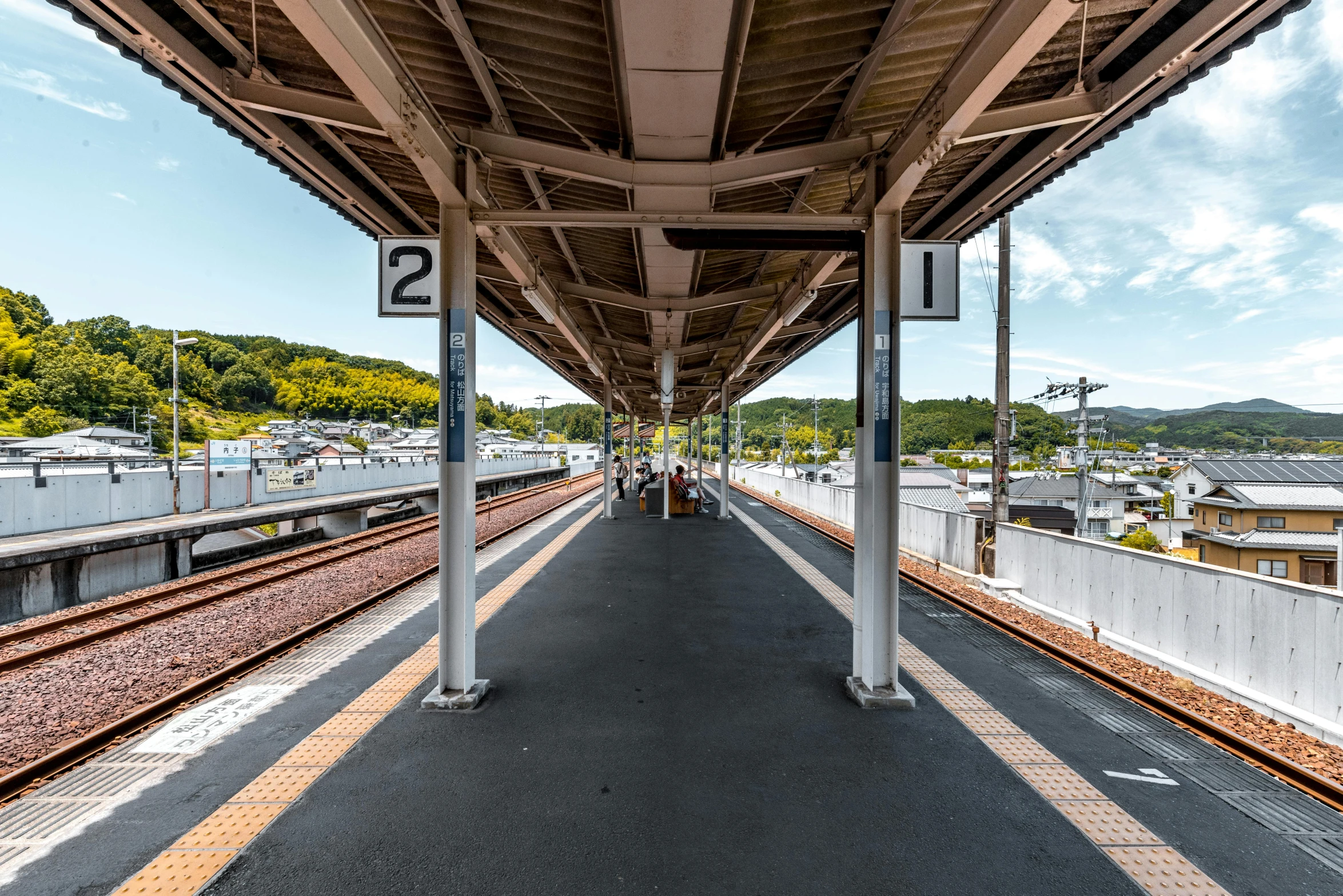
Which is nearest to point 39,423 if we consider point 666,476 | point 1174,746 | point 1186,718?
point 666,476

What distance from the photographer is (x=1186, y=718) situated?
3617mm

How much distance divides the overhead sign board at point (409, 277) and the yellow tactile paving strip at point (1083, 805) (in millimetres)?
4528

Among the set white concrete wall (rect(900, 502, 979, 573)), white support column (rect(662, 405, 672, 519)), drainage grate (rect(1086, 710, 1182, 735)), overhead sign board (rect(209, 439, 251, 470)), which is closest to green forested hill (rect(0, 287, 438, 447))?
overhead sign board (rect(209, 439, 251, 470))

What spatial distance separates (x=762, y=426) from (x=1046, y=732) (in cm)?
9752

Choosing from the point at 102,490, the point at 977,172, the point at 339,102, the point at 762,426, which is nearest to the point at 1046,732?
the point at 977,172

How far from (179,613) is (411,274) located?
5.88 meters

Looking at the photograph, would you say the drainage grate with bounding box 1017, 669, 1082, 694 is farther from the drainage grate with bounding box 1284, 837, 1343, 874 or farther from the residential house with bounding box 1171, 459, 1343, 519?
the residential house with bounding box 1171, 459, 1343, 519

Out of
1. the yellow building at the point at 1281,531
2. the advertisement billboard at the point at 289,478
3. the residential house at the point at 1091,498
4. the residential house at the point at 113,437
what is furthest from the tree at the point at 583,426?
the yellow building at the point at 1281,531

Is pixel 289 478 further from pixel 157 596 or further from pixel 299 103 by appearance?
pixel 299 103

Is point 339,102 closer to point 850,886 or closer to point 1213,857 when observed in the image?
point 850,886

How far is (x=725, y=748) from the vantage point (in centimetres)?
315

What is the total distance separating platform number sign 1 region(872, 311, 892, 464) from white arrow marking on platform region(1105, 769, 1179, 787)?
2.08 m

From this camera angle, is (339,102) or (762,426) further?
(762,426)

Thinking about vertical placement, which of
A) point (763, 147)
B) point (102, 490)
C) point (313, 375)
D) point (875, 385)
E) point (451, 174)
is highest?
point (313, 375)
